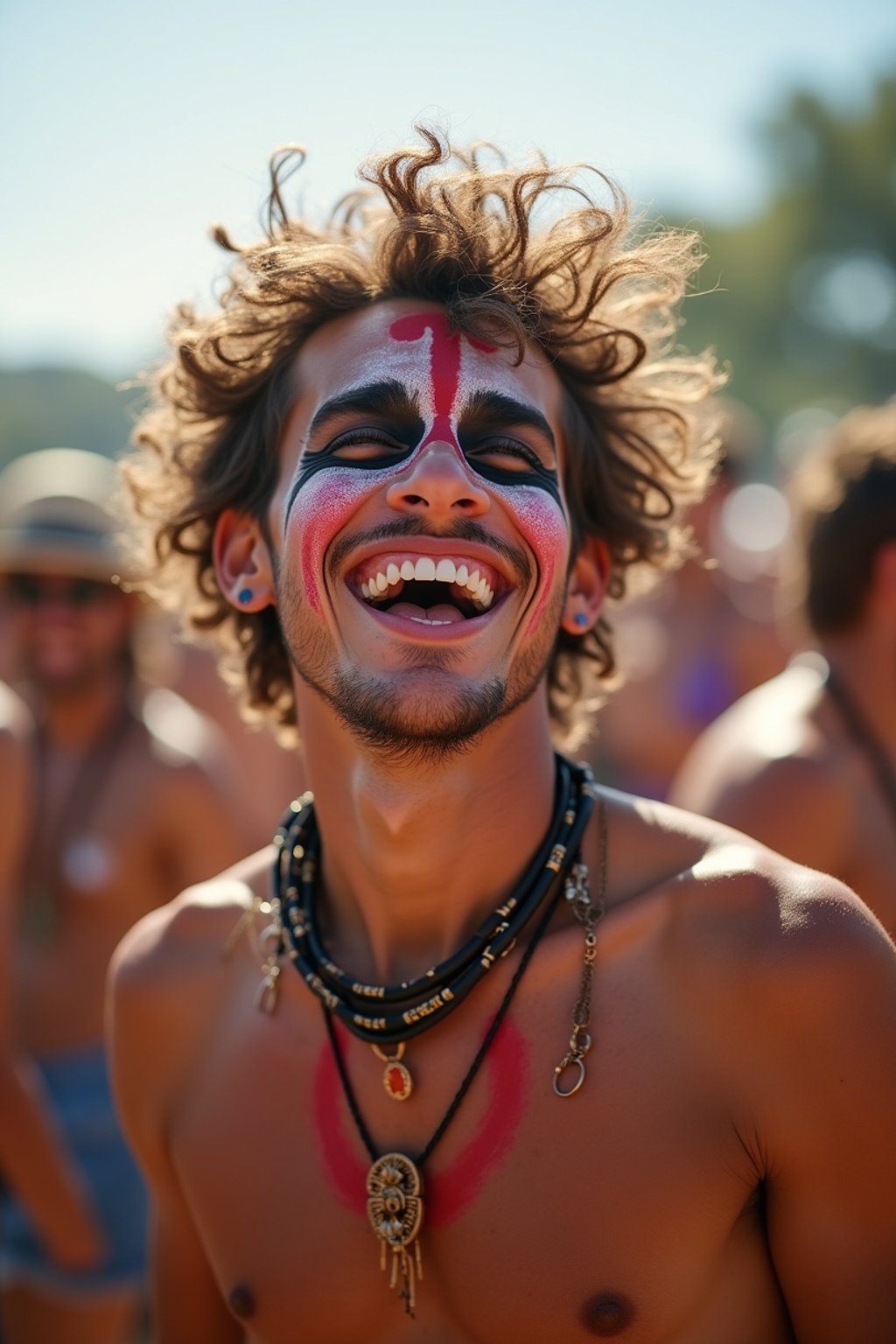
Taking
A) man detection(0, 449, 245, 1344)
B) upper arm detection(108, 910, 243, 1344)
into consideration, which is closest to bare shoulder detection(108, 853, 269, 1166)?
upper arm detection(108, 910, 243, 1344)

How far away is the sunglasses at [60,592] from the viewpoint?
5.44 m

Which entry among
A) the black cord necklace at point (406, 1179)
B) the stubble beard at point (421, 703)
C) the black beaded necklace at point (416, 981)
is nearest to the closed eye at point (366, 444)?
the stubble beard at point (421, 703)

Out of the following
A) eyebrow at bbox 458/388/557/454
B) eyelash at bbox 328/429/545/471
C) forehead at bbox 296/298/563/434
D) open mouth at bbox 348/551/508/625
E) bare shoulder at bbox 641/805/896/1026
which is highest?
forehead at bbox 296/298/563/434

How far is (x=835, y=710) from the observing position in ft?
12.6

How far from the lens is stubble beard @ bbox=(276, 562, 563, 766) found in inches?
96.3

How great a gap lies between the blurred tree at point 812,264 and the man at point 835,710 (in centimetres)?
3637

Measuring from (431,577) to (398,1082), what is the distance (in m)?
0.89

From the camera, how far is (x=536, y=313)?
2848 mm

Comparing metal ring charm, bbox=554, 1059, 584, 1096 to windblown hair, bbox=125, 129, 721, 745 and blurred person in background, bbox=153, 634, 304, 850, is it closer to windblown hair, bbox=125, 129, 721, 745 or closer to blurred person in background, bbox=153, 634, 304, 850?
windblown hair, bbox=125, 129, 721, 745

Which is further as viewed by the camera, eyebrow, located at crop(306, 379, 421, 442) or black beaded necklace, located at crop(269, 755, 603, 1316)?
eyebrow, located at crop(306, 379, 421, 442)

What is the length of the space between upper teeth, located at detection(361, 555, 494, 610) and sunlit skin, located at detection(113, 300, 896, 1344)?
0.06 feet

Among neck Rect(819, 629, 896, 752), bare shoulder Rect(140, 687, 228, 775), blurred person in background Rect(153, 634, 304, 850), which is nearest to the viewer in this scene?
neck Rect(819, 629, 896, 752)

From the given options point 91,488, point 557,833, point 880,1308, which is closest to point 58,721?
point 91,488

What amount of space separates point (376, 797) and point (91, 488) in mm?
4001
